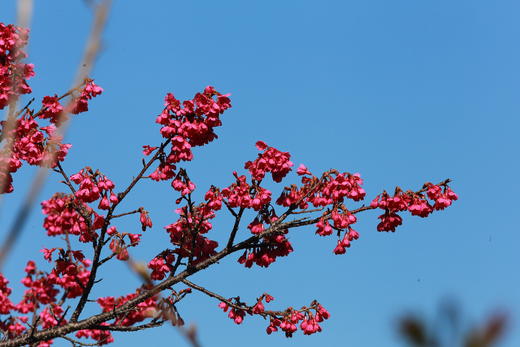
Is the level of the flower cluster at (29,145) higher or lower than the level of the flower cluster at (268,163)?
higher

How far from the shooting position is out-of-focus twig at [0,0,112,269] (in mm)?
1917

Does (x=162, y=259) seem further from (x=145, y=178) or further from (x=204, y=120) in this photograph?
(x=204, y=120)

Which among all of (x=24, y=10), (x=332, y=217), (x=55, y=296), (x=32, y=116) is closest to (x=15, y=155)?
(x=32, y=116)

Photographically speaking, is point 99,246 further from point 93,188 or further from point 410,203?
point 410,203

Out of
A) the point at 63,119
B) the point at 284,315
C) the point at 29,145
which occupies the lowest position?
the point at 63,119

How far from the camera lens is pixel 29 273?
1374 centimetres

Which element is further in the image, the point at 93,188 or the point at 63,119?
the point at 93,188

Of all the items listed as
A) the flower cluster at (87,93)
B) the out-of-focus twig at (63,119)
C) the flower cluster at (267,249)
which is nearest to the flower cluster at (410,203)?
the flower cluster at (267,249)

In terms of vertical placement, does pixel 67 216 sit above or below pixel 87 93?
below

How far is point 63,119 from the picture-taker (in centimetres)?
198

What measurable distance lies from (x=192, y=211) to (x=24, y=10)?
7252 mm

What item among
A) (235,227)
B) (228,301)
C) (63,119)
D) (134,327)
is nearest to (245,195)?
(235,227)

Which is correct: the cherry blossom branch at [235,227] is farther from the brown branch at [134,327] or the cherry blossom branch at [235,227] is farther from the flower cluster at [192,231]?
the brown branch at [134,327]

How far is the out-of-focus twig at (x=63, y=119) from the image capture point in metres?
1.92
